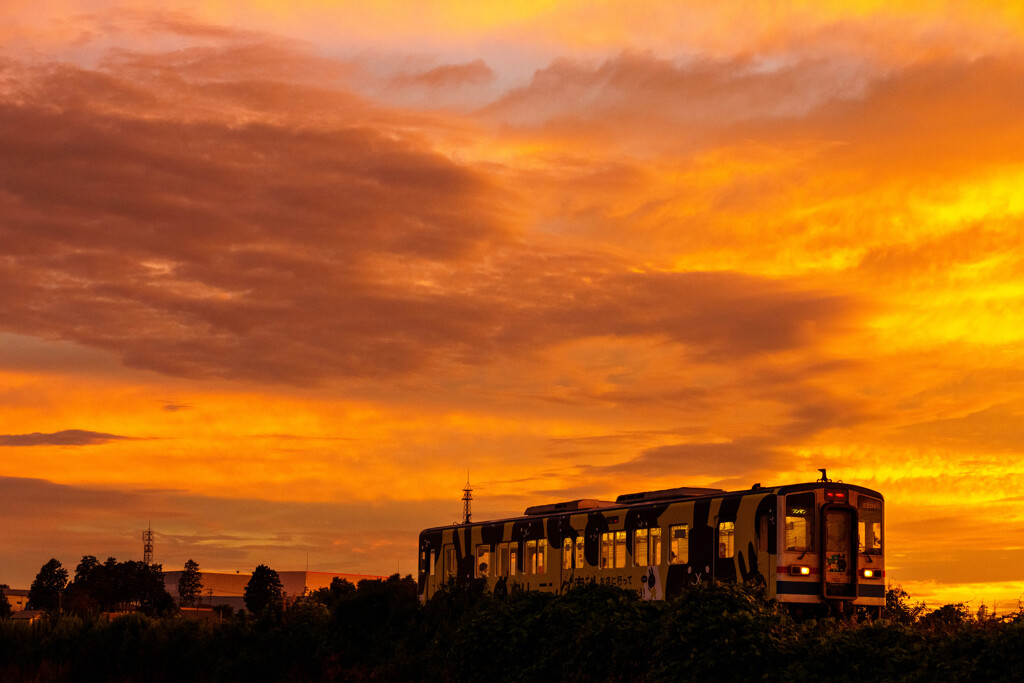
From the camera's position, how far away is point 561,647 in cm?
2733

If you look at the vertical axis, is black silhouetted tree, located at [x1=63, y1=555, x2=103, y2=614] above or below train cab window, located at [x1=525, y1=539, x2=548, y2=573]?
below

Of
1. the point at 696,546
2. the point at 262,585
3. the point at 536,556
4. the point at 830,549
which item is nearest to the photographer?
the point at 830,549

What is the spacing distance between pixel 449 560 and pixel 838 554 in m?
15.7

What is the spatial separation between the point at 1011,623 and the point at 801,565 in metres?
11.6

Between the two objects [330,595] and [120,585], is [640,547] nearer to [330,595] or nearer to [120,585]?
[330,595]

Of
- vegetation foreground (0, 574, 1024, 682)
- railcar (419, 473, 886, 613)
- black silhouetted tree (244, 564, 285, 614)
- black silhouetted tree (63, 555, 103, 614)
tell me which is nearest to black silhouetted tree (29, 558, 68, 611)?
black silhouetted tree (63, 555, 103, 614)

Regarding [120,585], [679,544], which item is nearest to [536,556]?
[679,544]

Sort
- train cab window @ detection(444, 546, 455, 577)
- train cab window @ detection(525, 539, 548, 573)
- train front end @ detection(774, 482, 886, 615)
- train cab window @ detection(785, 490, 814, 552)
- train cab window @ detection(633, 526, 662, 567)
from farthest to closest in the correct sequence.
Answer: train cab window @ detection(444, 546, 455, 577) → train cab window @ detection(525, 539, 548, 573) → train cab window @ detection(633, 526, 662, 567) → train cab window @ detection(785, 490, 814, 552) → train front end @ detection(774, 482, 886, 615)

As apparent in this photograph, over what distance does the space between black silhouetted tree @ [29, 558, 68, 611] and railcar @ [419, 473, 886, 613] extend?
13404 cm

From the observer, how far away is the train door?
3016 cm

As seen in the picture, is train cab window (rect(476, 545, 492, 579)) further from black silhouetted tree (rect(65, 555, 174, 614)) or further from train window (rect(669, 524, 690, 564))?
black silhouetted tree (rect(65, 555, 174, 614))

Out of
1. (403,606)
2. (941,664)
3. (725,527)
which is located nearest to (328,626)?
(403,606)

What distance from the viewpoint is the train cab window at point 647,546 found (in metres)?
32.3

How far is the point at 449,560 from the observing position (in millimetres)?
41812
